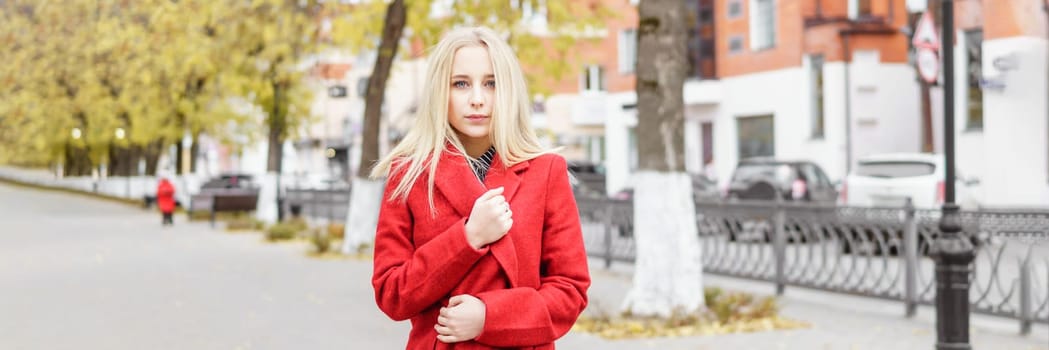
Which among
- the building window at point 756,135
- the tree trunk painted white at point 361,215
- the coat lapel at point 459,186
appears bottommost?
the tree trunk painted white at point 361,215

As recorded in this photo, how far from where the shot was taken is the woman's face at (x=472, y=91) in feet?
9.84

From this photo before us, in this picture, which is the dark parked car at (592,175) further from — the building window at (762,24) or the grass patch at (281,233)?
the grass patch at (281,233)

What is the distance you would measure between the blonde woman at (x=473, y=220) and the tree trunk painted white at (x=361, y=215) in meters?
16.1

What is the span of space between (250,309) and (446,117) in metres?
9.02

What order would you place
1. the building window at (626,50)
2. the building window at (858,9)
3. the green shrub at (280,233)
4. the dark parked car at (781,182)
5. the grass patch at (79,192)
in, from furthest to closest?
the grass patch at (79,192), the building window at (626,50), the building window at (858,9), the green shrub at (280,233), the dark parked car at (781,182)

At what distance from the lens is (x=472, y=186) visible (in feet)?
9.66

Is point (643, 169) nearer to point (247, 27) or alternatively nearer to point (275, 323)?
point (275, 323)

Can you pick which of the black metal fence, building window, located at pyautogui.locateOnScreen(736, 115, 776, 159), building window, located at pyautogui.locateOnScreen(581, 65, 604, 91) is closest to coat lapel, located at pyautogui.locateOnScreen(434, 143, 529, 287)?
the black metal fence

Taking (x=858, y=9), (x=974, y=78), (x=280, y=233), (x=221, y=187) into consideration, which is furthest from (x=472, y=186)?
(x=221, y=187)

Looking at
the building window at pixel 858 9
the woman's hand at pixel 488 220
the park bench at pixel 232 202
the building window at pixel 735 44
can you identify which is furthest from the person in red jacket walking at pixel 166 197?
the woman's hand at pixel 488 220

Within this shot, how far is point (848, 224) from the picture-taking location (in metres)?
11.9

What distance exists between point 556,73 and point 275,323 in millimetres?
10192

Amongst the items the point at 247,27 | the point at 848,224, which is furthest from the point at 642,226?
the point at 247,27

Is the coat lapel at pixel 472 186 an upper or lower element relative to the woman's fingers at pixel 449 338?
upper
